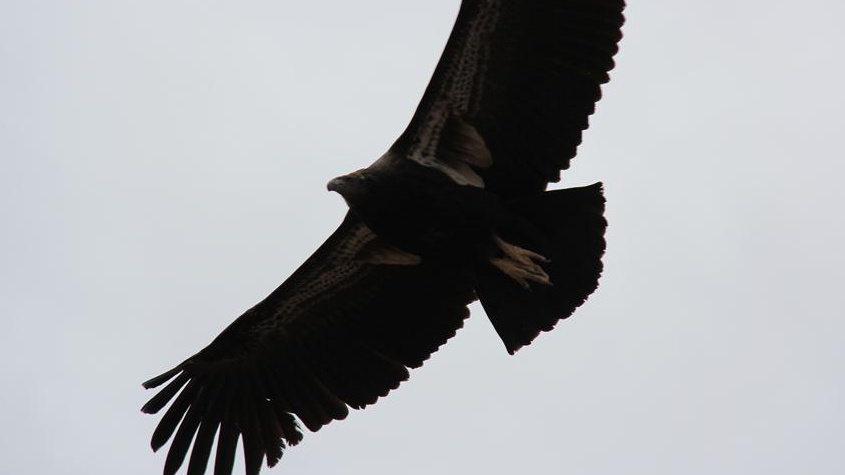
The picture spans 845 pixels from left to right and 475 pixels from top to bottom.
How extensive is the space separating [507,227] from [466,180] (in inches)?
20.2

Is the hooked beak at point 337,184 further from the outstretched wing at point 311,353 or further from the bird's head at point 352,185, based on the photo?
the outstretched wing at point 311,353

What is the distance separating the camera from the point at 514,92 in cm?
1108

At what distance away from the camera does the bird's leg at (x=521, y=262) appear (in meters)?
11.4

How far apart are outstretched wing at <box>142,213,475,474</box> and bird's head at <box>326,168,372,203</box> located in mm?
842

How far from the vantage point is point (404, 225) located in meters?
11.2

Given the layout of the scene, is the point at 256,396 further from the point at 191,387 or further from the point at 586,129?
the point at 586,129

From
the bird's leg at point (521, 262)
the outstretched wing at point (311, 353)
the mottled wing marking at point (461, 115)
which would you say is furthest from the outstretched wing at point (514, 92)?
the outstretched wing at point (311, 353)

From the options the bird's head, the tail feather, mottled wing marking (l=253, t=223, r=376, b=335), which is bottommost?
the tail feather

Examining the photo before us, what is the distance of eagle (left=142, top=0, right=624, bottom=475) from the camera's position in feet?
35.6

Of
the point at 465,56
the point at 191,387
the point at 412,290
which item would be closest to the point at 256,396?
the point at 191,387

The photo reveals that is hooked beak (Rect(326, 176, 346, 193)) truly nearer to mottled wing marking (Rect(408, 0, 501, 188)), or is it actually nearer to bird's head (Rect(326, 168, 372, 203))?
bird's head (Rect(326, 168, 372, 203))

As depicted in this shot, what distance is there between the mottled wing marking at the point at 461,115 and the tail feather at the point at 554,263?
0.51m

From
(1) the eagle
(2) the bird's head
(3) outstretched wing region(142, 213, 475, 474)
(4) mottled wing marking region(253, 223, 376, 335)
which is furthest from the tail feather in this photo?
(2) the bird's head

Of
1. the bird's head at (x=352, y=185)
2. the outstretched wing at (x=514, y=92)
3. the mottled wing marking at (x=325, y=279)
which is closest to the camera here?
the outstretched wing at (x=514, y=92)
